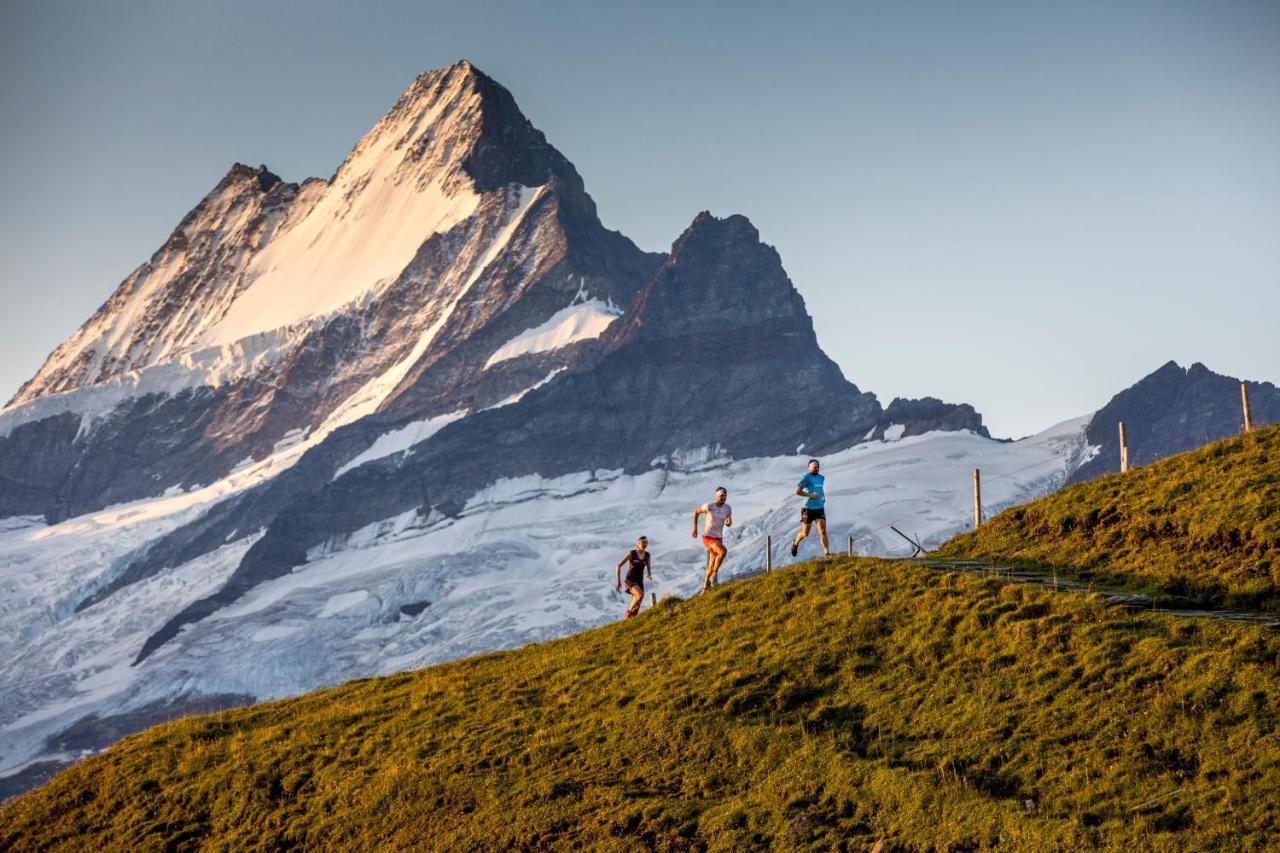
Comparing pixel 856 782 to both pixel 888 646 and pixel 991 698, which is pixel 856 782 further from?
pixel 888 646

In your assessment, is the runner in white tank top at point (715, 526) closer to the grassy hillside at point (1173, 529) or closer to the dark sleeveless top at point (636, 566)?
the dark sleeveless top at point (636, 566)

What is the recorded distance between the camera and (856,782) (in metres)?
25.0

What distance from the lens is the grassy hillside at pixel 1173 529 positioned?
30422mm

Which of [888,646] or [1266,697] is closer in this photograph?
[1266,697]

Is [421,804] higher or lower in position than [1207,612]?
lower

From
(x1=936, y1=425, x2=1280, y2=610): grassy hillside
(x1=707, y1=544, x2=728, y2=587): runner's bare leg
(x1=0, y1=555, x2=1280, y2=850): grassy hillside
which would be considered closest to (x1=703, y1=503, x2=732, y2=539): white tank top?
(x1=707, y1=544, x2=728, y2=587): runner's bare leg

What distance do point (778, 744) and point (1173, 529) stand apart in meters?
12.2

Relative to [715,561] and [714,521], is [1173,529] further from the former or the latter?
[715,561]

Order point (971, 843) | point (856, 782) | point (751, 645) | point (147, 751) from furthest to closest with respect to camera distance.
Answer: point (147, 751) < point (751, 645) < point (856, 782) < point (971, 843)

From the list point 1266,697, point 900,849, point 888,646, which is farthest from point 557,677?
point 1266,697

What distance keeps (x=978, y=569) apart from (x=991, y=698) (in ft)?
27.5

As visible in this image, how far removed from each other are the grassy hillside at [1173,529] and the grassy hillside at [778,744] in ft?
10.7

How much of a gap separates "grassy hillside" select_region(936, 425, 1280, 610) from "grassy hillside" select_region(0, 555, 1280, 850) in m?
3.25

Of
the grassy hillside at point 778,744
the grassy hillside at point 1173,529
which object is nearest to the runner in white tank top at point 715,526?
the grassy hillside at point 778,744
